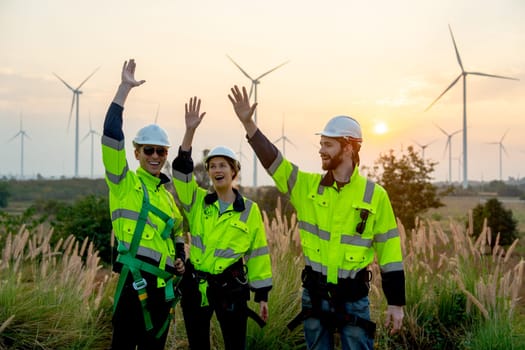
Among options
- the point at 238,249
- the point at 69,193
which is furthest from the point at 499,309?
Result: the point at 69,193

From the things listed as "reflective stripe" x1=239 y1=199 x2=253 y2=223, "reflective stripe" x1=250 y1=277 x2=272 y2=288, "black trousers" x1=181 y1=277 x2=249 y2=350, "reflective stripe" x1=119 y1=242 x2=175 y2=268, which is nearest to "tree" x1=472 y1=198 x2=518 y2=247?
"reflective stripe" x1=250 y1=277 x2=272 y2=288

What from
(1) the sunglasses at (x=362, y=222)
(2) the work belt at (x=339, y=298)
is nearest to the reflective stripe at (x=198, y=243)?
(2) the work belt at (x=339, y=298)

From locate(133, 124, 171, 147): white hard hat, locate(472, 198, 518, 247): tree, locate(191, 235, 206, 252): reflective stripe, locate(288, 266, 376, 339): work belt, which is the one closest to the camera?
locate(288, 266, 376, 339): work belt

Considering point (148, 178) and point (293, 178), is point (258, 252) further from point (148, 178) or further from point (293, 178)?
point (148, 178)

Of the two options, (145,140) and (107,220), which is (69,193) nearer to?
(107,220)

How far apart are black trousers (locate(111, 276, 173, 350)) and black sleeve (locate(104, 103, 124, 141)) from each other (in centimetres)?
124

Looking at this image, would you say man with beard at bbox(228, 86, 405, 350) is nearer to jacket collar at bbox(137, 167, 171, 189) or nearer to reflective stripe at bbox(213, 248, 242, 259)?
reflective stripe at bbox(213, 248, 242, 259)

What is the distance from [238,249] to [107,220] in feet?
34.0

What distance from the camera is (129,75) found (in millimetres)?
5480

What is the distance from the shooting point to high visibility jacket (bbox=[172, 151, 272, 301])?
546 cm

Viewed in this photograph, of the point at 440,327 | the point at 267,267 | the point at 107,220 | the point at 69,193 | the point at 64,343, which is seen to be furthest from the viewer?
the point at 69,193

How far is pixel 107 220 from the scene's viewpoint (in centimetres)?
1519

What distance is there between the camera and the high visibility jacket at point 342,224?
193 inches

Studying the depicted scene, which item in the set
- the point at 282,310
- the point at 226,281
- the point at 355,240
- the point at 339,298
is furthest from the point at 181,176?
the point at 282,310
